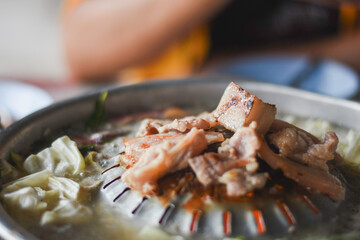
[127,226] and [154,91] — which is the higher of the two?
[154,91]

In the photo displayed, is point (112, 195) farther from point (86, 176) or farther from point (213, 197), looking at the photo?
point (213, 197)

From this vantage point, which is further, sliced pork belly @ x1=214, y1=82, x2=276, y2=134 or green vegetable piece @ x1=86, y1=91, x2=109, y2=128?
A: green vegetable piece @ x1=86, y1=91, x2=109, y2=128

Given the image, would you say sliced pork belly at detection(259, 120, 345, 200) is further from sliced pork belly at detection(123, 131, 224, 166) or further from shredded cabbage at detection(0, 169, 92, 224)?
shredded cabbage at detection(0, 169, 92, 224)

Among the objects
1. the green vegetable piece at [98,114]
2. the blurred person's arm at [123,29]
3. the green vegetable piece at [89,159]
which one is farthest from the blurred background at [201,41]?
the green vegetable piece at [89,159]

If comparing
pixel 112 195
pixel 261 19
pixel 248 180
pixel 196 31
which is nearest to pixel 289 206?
pixel 248 180

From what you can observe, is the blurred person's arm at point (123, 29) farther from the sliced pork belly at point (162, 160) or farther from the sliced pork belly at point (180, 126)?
the sliced pork belly at point (162, 160)

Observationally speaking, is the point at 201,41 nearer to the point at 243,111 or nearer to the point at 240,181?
the point at 243,111

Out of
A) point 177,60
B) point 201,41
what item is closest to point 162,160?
point 177,60

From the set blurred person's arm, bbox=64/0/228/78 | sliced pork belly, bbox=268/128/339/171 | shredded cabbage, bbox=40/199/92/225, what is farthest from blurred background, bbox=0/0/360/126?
shredded cabbage, bbox=40/199/92/225
